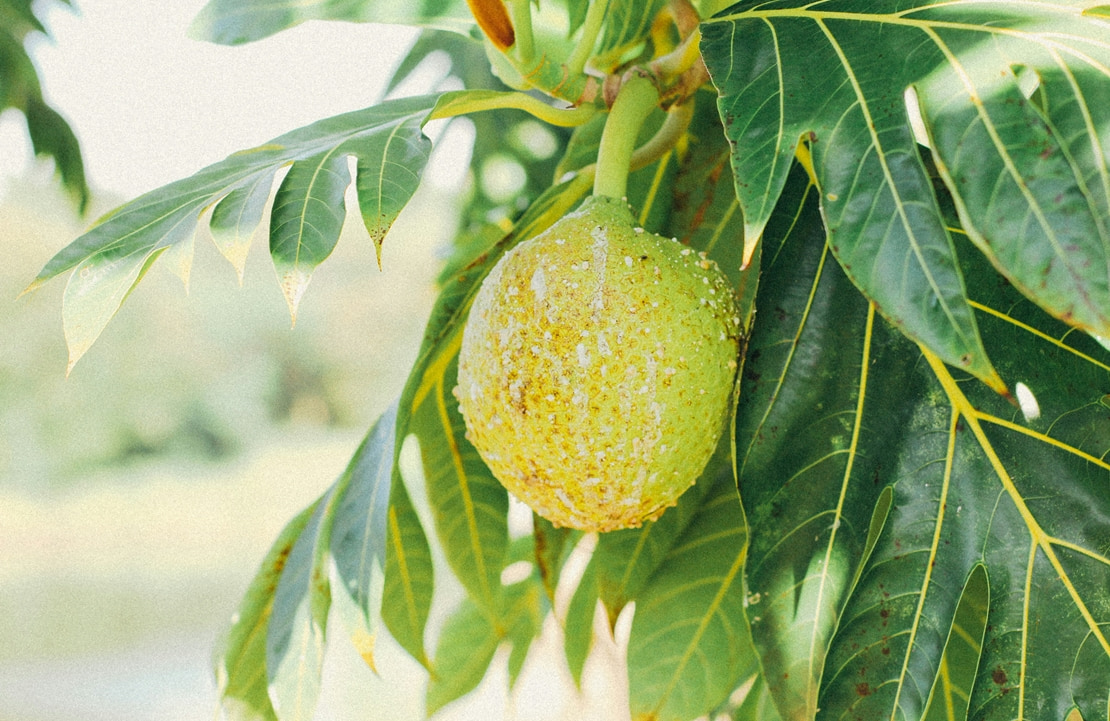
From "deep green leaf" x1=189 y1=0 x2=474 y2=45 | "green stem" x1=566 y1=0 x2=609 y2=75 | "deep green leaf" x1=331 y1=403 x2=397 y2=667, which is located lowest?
"deep green leaf" x1=331 y1=403 x2=397 y2=667

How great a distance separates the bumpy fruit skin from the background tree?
0.06m

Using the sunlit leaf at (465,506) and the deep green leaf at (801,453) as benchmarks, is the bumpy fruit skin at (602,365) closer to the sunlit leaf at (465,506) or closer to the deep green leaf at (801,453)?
the deep green leaf at (801,453)

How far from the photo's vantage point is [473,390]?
552 mm

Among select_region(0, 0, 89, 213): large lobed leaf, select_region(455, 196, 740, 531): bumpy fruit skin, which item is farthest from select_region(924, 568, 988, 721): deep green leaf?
select_region(0, 0, 89, 213): large lobed leaf

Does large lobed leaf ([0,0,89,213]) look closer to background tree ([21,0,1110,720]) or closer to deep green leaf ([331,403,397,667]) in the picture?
background tree ([21,0,1110,720])

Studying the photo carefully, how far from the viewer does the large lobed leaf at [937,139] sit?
0.36 m

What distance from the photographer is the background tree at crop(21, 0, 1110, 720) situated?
15.7 inches

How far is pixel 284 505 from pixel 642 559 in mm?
10170

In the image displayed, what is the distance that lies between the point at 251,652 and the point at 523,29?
65 cm

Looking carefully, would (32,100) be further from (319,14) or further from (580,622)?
(580,622)

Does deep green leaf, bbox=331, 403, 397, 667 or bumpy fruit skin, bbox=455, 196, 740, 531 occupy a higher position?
bumpy fruit skin, bbox=455, 196, 740, 531

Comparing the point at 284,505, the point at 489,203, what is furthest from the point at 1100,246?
the point at 284,505

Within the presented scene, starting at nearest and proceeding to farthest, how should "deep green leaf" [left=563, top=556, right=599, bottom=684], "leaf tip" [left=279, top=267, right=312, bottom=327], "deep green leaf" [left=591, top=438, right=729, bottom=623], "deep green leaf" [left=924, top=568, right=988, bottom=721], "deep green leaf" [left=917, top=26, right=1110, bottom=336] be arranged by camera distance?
"deep green leaf" [left=917, top=26, right=1110, bottom=336]
"leaf tip" [left=279, top=267, right=312, bottom=327]
"deep green leaf" [left=924, top=568, right=988, bottom=721]
"deep green leaf" [left=591, top=438, right=729, bottom=623]
"deep green leaf" [left=563, top=556, right=599, bottom=684]

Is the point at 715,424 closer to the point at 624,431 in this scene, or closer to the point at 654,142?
the point at 624,431
